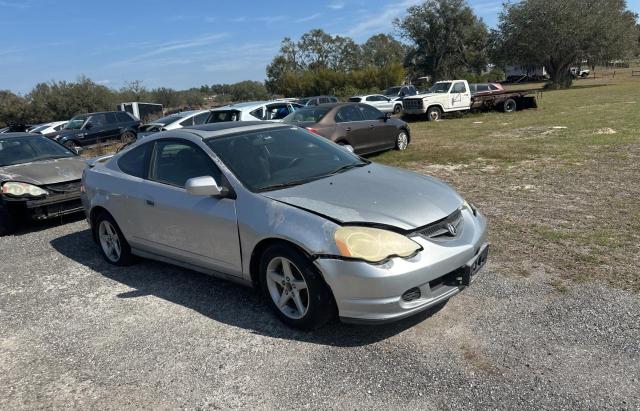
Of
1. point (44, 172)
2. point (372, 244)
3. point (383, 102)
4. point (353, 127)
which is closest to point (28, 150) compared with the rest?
point (44, 172)

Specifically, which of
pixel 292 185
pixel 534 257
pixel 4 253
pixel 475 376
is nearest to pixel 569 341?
pixel 475 376

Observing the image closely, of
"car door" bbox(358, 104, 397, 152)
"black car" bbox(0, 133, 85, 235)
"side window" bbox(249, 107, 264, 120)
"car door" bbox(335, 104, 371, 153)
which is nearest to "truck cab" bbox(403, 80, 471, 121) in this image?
"side window" bbox(249, 107, 264, 120)

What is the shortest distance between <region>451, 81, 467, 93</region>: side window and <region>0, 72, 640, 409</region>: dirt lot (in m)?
18.7

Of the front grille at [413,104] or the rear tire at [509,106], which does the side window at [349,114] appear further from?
the rear tire at [509,106]

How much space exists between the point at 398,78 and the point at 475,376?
5531 centimetres

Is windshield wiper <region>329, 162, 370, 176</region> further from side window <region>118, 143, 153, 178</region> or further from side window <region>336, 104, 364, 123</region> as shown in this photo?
side window <region>336, 104, 364, 123</region>

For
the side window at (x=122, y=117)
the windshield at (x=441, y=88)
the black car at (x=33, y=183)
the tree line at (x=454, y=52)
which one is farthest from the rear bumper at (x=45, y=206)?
the tree line at (x=454, y=52)

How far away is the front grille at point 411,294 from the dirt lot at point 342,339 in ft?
1.17

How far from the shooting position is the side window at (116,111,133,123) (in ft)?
73.5

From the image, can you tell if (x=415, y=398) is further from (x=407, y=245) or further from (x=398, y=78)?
(x=398, y=78)

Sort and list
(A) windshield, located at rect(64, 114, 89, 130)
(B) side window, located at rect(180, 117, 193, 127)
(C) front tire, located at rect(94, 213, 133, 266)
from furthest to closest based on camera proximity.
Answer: (A) windshield, located at rect(64, 114, 89, 130)
(B) side window, located at rect(180, 117, 193, 127)
(C) front tire, located at rect(94, 213, 133, 266)

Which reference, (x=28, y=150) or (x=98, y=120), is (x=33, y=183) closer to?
(x=28, y=150)

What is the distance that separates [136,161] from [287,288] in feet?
8.07

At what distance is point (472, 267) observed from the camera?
3.70 metres
